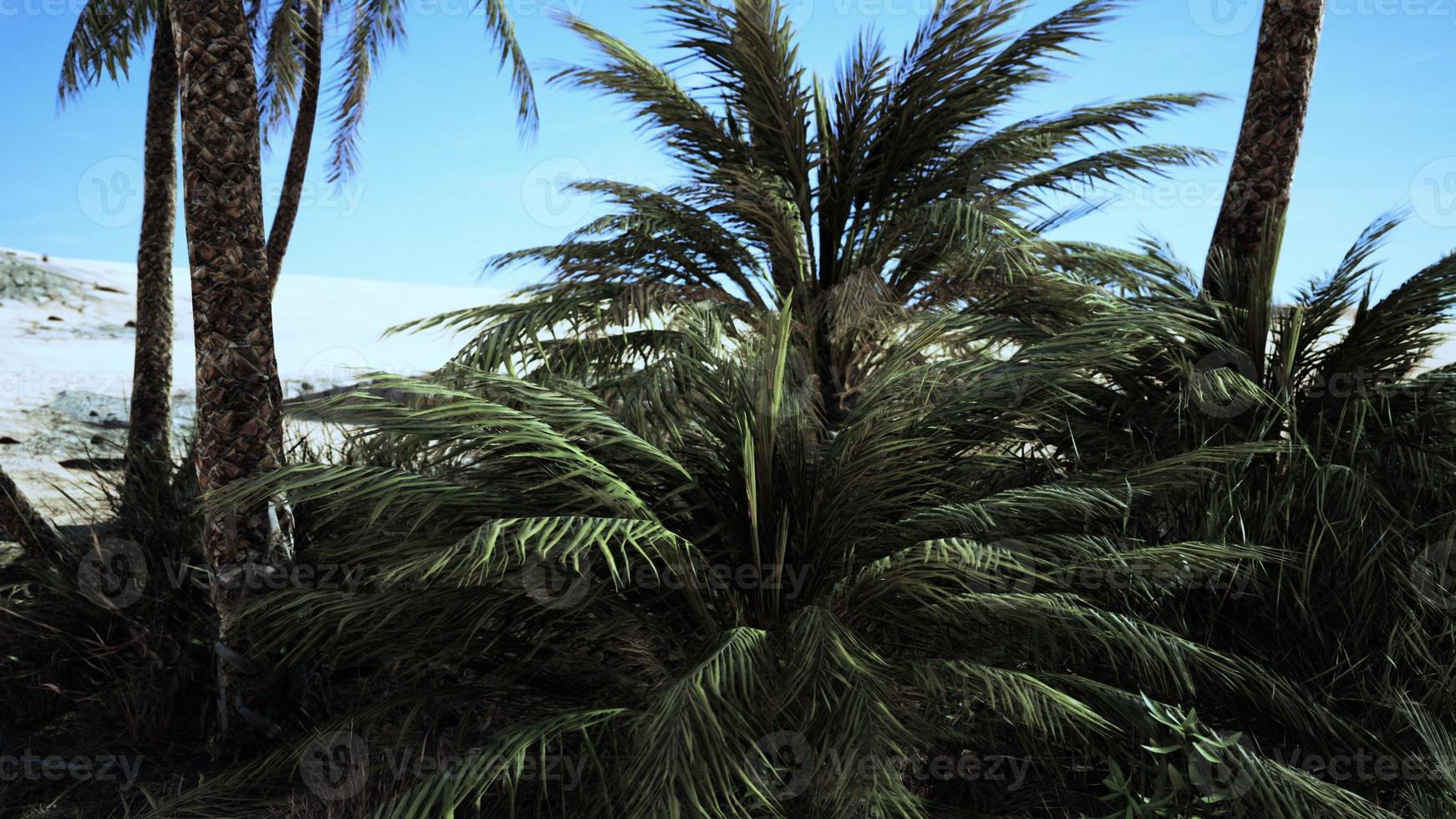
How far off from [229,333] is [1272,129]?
5.59 m

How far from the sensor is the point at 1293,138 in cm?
596

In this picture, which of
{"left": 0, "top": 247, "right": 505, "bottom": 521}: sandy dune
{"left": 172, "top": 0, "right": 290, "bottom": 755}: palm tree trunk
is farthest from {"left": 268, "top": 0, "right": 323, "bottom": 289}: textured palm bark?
{"left": 172, "top": 0, "right": 290, "bottom": 755}: palm tree trunk

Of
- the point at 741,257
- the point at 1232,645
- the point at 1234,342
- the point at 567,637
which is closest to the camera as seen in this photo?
the point at 567,637

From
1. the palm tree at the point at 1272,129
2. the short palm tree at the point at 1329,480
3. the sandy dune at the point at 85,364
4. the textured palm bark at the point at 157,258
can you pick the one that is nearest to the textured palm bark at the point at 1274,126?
the palm tree at the point at 1272,129

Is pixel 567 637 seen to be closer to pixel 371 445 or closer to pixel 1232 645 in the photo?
pixel 371 445

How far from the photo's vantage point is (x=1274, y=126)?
5957mm

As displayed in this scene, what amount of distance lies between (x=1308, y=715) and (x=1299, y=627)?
0.47 m

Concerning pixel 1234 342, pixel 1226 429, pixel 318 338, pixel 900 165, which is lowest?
pixel 318 338

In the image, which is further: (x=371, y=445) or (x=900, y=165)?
(x=900, y=165)

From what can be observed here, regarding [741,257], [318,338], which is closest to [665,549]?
[741,257]

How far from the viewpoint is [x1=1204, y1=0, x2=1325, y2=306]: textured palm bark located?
19.4 feet

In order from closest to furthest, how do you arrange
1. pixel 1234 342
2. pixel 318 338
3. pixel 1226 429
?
pixel 1226 429 → pixel 1234 342 → pixel 318 338

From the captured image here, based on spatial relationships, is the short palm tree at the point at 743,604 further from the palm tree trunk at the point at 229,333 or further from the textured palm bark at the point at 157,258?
the textured palm bark at the point at 157,258

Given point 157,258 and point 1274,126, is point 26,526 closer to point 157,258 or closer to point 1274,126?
point 157,258
